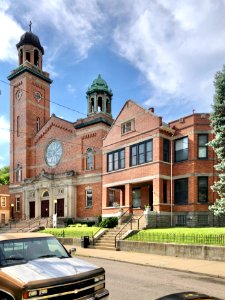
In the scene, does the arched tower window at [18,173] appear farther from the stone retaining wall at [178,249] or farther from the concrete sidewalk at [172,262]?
the concrete sidewalk at [172,262]

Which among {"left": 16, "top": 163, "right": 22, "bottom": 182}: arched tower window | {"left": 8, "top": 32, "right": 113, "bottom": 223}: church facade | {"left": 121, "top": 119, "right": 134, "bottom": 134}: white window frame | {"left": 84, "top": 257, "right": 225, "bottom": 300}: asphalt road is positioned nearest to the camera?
{"left": 84, "top": 257, "right": 225, "bottom": 300}: asphalt road

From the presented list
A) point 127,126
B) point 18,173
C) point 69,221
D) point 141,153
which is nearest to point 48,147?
point 18,173

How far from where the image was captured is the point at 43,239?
295 inches

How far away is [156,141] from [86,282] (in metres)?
22.3

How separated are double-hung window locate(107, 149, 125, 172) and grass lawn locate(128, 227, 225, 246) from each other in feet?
31.5

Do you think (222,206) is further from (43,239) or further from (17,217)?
(17,217)

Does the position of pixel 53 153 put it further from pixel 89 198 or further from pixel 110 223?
pixel 110 223

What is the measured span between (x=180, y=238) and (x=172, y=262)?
10.7 ft

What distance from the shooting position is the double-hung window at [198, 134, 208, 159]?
26703mm

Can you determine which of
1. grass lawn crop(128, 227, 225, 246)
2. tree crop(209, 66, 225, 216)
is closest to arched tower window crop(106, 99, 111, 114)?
grass lawn crop(128, 227, 225, 246)

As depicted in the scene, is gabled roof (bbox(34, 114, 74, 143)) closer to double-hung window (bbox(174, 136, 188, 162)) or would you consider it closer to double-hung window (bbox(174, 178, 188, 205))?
double-hung window (bbox(174, 136, 188, 162))

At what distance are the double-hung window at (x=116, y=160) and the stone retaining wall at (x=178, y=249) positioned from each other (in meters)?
10.5

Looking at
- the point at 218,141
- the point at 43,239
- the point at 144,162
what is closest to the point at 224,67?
the point at 218,141

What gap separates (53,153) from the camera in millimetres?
43312
